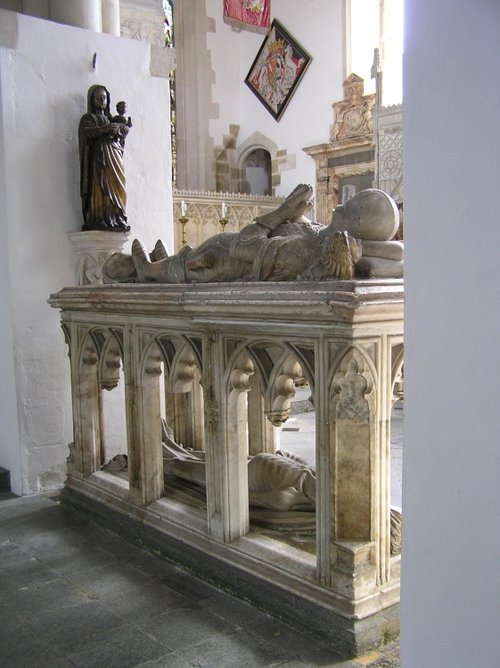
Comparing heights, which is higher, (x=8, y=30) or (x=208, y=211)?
(x=8, y=30)

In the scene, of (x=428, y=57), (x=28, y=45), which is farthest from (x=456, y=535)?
(x=28, y=45)

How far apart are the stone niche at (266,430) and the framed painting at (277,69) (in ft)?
31.6

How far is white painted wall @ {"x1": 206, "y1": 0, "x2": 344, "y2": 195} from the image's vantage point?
1191 centimetres

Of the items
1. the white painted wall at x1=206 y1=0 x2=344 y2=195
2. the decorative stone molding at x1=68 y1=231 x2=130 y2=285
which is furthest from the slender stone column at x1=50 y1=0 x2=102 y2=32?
the white painted wall at x1=206 y1=0 x2=344 y2=195

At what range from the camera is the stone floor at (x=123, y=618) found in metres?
2.37

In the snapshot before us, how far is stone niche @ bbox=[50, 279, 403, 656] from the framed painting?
31.6 feet

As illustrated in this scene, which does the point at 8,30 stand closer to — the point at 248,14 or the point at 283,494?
the point at 283,494

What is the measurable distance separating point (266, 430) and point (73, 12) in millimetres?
3303

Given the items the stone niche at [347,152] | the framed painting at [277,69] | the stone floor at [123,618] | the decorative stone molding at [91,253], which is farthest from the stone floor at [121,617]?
the framed painting at [277,69]

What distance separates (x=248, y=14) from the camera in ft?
27.9

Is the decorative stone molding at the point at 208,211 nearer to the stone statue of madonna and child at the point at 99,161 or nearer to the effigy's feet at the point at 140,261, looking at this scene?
the stone statue of madonna and child at the point at 99,161

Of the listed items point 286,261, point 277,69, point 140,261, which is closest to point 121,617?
point 286,261

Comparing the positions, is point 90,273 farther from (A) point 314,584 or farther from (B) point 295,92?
(B) point 295,92

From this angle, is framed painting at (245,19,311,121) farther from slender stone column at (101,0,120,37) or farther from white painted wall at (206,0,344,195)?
slender stone column at (101,0,120,37)
